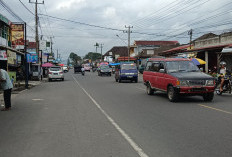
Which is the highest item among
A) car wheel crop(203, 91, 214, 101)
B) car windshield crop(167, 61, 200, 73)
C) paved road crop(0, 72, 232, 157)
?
car windshield crop(167, 61, 200, 73)

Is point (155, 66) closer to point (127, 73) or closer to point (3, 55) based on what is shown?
point (127, 73)

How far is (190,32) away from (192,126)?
36557 millimetres

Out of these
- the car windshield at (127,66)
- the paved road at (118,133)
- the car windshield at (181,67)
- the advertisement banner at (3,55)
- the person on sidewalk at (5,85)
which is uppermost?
the advertisement banner at (3,55)

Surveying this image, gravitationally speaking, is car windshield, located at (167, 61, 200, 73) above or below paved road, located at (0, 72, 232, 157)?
above

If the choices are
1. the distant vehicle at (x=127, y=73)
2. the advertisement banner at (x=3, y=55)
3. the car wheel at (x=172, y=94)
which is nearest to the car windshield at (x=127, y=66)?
the distant vehicle at (x=127, y=73)

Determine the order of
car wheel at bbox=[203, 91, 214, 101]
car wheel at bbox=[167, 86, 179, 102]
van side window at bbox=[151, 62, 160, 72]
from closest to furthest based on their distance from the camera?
car wheel at bbox=[167, 86, 179, 102] < car wheel at bbox=[203, 91, 214, 101] < van side window at bbox=[151, 62, 160, 72]

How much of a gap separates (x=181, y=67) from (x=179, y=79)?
1.56m

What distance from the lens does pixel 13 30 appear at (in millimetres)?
30688

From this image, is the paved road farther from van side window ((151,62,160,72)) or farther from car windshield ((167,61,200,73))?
van side window ((151,62,160,72))

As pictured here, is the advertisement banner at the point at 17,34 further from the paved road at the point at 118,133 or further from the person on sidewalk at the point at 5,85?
the paved road at the point at 118,133

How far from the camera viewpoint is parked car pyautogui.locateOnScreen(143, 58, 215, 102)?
38.2 ft

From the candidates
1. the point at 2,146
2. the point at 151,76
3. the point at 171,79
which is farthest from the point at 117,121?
the point at 151,76

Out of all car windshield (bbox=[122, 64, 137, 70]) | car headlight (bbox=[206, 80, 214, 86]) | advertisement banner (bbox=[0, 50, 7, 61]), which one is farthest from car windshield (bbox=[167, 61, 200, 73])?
car windshield (bbox=[122, 64, 137, 70])

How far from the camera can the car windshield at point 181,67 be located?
1290 cm
